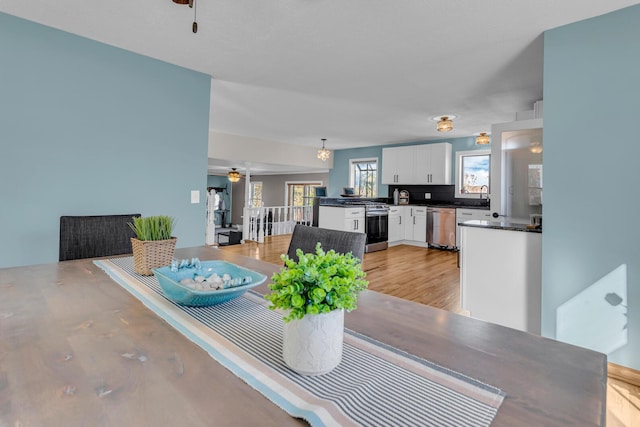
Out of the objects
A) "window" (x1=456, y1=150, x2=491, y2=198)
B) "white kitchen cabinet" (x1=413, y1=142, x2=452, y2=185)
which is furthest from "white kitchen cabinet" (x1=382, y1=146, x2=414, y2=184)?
"window" (x1=456, y1=150, x2=491, y2=198)

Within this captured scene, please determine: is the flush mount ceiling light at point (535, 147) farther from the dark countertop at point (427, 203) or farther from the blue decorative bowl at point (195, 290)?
the dark countertop at point (427, 203)

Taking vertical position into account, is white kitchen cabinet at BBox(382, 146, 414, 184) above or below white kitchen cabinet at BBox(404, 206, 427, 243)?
above

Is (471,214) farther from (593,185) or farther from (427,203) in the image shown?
(593,185)

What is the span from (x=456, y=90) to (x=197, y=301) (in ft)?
11.7

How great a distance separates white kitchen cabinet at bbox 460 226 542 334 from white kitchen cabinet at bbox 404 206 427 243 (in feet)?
12.3

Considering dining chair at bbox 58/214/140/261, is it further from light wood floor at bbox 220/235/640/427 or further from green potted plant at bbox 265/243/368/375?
light wood floor at bbox 220/235/640/427

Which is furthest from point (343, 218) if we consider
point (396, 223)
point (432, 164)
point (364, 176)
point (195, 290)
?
point (195, 290)

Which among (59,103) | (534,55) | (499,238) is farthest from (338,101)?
(59,103)

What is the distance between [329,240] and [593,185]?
180 cm

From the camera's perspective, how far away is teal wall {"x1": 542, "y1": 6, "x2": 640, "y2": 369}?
6.23ft

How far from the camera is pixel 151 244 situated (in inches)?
49.2

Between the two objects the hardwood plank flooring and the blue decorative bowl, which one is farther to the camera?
the hardwood plank flooring

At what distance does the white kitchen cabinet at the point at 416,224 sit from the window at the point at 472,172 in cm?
83

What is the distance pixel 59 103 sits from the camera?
2322 mm
